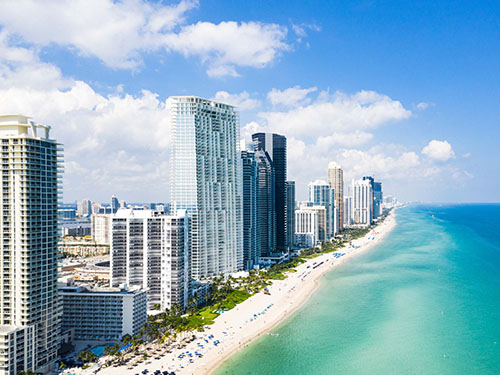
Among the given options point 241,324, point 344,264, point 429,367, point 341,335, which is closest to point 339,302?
point 341,335

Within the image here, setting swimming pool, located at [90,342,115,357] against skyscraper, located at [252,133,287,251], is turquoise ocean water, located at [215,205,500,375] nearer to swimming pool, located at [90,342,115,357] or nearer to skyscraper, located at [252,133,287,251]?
swimming pool, located at [90,342,115,357]

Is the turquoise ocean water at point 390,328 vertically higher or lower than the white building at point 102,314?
lower

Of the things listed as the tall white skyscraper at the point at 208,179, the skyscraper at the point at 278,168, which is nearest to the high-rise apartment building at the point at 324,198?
the skyscraper at the point at 278,168

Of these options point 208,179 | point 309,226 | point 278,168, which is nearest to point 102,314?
point 208,179

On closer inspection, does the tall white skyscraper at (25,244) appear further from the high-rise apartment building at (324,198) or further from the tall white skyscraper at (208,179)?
the high-rise apartment building at (324,198)

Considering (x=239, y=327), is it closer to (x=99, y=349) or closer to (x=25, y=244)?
(x=99, y=349)

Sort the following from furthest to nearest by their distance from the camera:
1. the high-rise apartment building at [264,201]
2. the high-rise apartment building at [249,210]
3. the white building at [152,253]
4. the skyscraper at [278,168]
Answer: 1. the skyscraper at [278,168]
2. the high-rise apartment building at [264,201]
3. the high-rise apartment building at [249,210]
4. the white building at [152,253]
